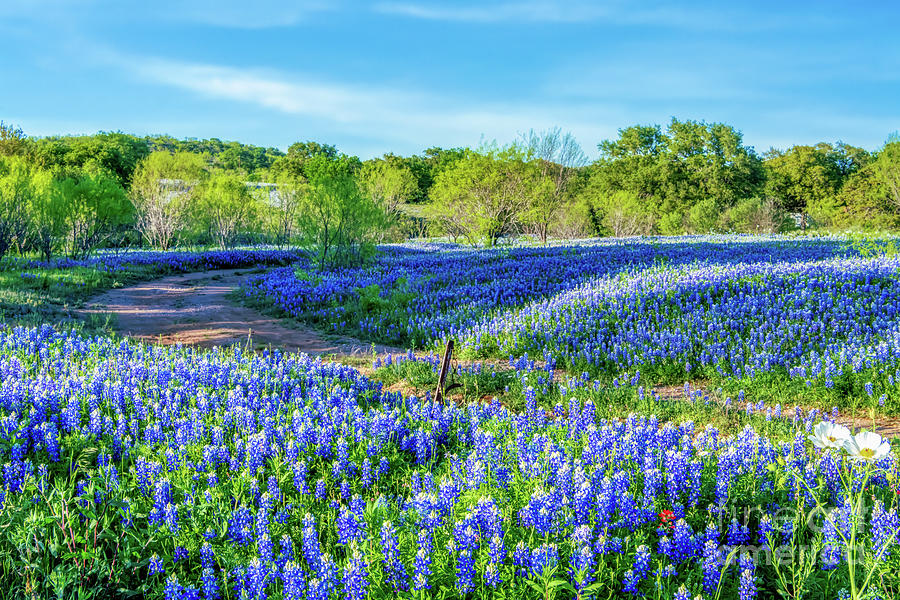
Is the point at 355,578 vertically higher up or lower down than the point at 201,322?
higher up

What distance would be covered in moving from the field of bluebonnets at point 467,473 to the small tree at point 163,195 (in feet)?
117

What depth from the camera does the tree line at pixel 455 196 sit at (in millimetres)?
25891

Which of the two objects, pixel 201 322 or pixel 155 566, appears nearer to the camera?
pixel 155 566

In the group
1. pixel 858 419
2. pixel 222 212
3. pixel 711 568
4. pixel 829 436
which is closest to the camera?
pixel 829 436

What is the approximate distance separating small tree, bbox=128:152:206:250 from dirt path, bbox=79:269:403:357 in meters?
23.5

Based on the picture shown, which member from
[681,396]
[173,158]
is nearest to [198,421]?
[681,396]

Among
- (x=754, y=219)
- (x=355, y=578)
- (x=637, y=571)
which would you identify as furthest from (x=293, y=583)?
(x=754, y=219)

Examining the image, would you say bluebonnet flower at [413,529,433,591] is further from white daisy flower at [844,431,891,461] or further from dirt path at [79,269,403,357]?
dirt path at [79,269,403,357]

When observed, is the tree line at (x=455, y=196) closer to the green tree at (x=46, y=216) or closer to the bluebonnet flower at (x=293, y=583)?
the green tree at (x=46, y=216)

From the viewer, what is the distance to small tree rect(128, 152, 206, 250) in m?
42.1

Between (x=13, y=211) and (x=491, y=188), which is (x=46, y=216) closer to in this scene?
(x=13, y=211)

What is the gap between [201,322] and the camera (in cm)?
1447

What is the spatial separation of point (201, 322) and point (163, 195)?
36712 millimetres

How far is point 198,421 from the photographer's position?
527cm
